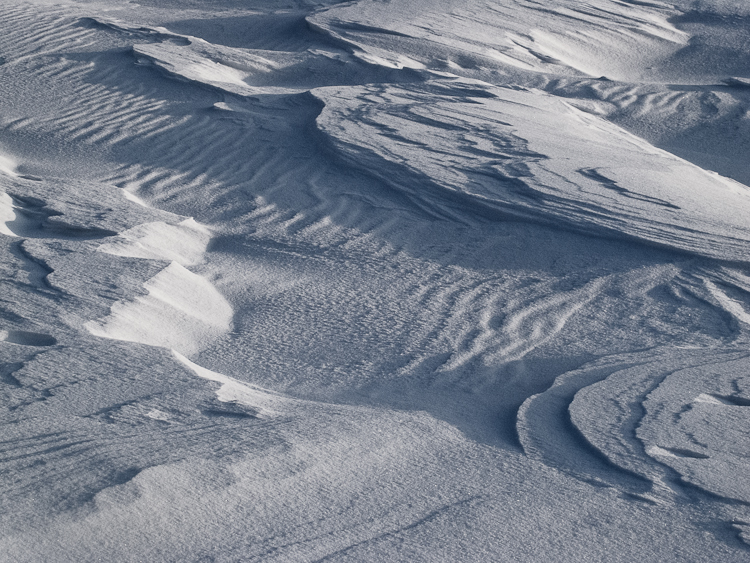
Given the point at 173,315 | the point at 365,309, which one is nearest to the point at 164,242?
the point at 173,315

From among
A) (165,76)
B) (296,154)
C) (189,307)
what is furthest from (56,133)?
(189,307)

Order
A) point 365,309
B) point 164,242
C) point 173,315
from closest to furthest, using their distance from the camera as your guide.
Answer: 1. point 173,315
2. point 365,309
3. point 164,242

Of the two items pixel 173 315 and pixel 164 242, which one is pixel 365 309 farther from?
pixel 164 242

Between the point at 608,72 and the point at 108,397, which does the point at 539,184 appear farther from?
the point at 608,72

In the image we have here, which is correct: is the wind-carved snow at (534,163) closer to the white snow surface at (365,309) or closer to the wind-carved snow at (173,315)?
the white snow surface at (365,309)

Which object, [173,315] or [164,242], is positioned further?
[164,242]

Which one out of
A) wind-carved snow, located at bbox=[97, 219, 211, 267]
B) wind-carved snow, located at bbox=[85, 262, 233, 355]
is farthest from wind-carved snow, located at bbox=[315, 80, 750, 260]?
wind-carved snow, located at bbox=[85, 262, 233, 355]
